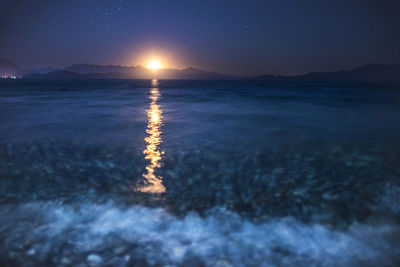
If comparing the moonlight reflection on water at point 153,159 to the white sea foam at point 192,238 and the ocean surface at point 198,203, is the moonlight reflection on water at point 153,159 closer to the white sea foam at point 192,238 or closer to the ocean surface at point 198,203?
the ocean surface at point 198,203

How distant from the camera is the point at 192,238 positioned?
13.2 ft

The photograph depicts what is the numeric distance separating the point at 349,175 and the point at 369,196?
4.04 feet

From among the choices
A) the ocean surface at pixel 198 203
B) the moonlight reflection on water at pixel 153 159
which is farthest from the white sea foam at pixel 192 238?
the moonlight reflection on water at pixel 153 159

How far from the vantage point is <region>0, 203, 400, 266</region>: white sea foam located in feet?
11.7

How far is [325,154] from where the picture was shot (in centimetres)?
855

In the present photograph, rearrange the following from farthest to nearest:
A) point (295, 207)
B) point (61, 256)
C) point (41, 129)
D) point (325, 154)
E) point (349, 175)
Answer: point (41, 129), point (325, 154), point (349, 175), point (295, 207), point (61, 256)

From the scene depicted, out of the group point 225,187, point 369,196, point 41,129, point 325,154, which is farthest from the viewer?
point 41,129

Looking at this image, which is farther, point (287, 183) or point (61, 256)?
point (287, 183)

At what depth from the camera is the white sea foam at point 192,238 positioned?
3553mm

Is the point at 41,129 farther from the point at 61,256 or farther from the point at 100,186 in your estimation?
the point at 61,256

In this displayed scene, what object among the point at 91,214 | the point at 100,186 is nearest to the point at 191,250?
the point at 91,214

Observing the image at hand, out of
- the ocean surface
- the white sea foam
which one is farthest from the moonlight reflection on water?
the white sea foam

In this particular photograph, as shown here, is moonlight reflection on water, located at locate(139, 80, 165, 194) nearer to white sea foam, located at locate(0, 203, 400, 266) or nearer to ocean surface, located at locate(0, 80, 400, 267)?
ocean surface, located at locate(0, 80, 400, 267)

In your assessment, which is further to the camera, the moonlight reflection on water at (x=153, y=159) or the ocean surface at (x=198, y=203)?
the moonlight reflection on water at (x=153, y=159)
